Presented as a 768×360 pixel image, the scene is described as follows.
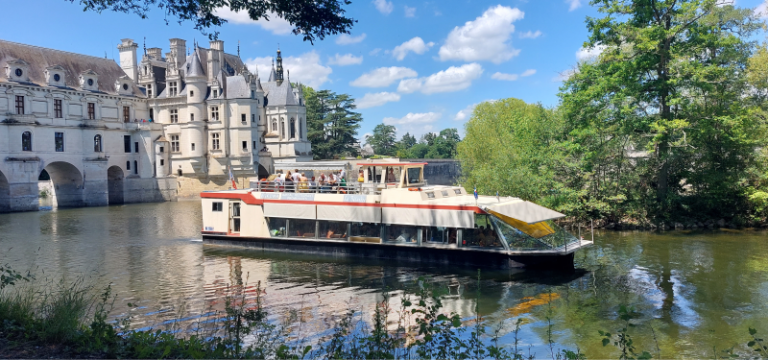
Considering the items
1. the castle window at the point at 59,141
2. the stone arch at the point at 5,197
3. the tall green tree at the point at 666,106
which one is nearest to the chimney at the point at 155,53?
the castle window at the point at 59,141

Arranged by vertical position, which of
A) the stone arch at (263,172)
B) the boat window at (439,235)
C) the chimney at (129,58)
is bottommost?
the boat window at (439,235)

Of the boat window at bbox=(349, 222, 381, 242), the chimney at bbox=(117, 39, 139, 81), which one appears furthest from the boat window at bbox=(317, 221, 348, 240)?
the chimney at bbox=(117, 39, 139, 81)

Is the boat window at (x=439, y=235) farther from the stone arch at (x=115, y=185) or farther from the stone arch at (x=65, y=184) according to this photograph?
the stone arch at (x=115, y=185)

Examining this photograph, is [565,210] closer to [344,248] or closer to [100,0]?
[344,248]

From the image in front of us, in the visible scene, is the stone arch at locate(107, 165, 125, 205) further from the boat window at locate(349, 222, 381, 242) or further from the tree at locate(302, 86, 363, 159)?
the boat window at locate(349, 222, 381, 242)

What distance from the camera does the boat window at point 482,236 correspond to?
18.2 metres

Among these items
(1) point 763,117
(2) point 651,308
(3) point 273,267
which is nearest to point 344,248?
(3) point 273,267

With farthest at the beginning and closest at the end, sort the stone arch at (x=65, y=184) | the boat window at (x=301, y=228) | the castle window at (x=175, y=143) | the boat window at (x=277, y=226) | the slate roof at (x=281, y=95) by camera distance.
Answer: the slate roof at (x=281, y=95), the castle window at (x=175, y=143), the stone arch at (x=65, y=184), the boat window at (x=277, y=226), the boat window at (x=301, y=228)

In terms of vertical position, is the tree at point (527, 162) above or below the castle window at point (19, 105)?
below

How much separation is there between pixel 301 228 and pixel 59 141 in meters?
37.8

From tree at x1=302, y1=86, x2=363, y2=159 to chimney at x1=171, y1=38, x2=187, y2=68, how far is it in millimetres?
15556

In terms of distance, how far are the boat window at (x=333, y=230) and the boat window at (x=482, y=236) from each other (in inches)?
196

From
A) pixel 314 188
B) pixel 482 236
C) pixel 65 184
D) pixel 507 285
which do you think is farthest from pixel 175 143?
pixel 507 285

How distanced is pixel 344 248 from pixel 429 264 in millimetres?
3702
